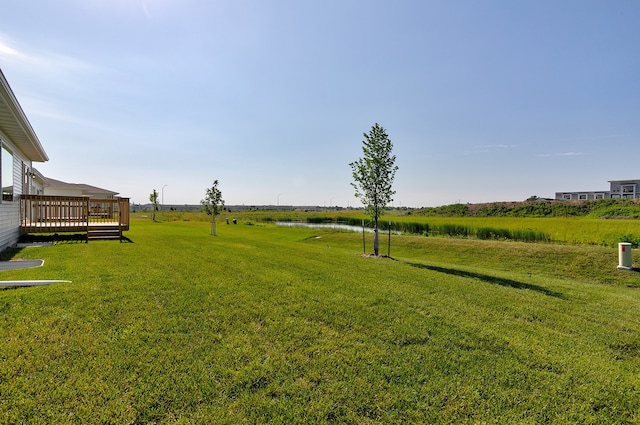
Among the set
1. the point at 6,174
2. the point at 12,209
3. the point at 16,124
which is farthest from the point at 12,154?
the point at 16,124

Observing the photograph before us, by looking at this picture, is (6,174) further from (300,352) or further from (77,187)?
(77,187)

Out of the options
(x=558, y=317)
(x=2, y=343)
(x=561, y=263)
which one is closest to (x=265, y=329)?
(x=2, y=343)

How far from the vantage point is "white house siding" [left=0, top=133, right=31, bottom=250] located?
9.03 m

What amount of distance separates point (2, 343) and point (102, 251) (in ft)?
21.5

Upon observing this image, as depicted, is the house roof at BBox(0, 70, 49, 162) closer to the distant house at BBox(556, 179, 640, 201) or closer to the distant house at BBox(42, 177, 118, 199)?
the distant house at BBox(42, 177, 118, 199)

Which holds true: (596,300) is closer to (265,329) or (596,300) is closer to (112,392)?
(265,329)

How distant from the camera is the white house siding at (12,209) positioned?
9027 mm

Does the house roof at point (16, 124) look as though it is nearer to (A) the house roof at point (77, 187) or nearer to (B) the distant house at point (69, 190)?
(B) the distant house at point (69, 190)

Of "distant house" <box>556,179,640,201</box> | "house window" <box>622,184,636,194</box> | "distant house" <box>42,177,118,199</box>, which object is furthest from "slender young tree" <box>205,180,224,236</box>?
"house window" <box>622,184,636,194</box>

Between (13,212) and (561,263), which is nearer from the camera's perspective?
(13,212)

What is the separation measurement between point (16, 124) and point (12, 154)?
2.58m

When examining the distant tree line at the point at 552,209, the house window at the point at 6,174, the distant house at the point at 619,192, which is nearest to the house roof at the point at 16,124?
the house window at the point at 6,174

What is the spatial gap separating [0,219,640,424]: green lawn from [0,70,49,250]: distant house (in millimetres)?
4003

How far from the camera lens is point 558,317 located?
5277 millimetres
